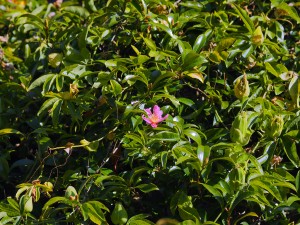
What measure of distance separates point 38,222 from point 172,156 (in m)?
0.38

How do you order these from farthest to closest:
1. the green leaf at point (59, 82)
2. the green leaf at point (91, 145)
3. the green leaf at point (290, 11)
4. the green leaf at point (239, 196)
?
the green leaf at point (290, 11), the green leaf at point (59, 82), the green leaf at point (91, 145), the green leaf at point (239, 196)

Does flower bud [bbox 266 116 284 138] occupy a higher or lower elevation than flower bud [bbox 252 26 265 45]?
lower

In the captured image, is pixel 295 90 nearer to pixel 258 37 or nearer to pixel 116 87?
pixel 258 37

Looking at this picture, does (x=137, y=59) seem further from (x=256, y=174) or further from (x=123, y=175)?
(x=256, y=174)

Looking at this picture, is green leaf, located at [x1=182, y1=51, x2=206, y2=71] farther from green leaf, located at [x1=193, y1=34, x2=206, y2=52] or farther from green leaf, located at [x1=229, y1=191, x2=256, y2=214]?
green leaf, located at [x1=229, y1=191, x2=256, y2=214]

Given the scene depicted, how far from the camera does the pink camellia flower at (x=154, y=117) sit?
1.60 m

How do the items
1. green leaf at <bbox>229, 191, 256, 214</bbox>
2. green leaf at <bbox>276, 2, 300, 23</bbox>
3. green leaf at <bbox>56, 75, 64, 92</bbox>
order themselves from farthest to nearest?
green leaf at <bbox>276, 2, 300, 23</bbox>
green leaf at <bbox>56, 75, 64, 92</bbox>
green leaf at <bbox>229, 191, 256, 214</bbox>

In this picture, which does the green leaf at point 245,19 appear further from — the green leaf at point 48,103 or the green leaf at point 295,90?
the green leaf at point 48,103

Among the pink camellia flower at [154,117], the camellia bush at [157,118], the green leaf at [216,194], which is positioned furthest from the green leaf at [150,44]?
the green leaf at [216,194]

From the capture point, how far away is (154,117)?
1614 millimetres

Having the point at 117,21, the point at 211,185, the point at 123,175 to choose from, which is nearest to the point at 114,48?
the point at 117,21

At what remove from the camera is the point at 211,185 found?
1.53 metres

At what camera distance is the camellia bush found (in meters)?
1.55

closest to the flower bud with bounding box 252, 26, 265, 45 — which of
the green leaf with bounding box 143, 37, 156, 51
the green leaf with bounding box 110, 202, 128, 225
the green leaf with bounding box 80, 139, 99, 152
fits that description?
the green leaf with bounding box 143, 37, 156, 51
